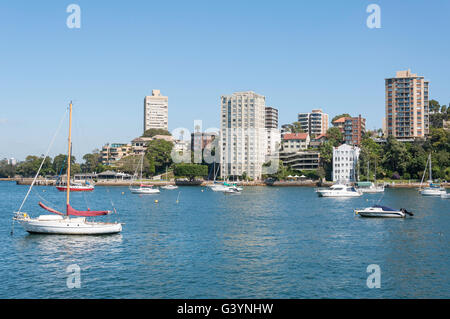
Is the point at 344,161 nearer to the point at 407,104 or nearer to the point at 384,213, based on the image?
the point at 407,104

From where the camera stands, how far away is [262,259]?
Answer: 1287 inches

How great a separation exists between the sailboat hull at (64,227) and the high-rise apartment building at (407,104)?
554ft

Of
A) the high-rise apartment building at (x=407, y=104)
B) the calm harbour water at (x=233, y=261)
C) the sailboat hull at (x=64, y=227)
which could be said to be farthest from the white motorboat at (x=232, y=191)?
the high-rise apartment building at (x=407, y=104)

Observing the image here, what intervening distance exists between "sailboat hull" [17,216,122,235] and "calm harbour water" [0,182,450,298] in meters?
0.80

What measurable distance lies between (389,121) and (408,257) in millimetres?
167683

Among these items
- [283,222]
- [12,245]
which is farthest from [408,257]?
[12,245]

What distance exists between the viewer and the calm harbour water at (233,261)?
81.2 feet

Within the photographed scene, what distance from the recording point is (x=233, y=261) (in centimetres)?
3200

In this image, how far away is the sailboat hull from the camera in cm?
4097

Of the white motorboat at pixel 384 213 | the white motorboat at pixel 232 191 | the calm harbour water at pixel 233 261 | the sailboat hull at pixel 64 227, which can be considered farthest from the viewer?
the white motorboat at pixel 232 191

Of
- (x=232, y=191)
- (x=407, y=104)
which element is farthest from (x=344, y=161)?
(x=232, y=191)

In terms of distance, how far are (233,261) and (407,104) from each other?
172870mm

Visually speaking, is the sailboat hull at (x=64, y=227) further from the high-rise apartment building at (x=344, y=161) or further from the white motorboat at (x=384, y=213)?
the high-rise apartment building at (x=344, y=161)

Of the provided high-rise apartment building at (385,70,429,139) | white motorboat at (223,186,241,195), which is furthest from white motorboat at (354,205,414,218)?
high-rise apartment building at (385,70,429,139)
